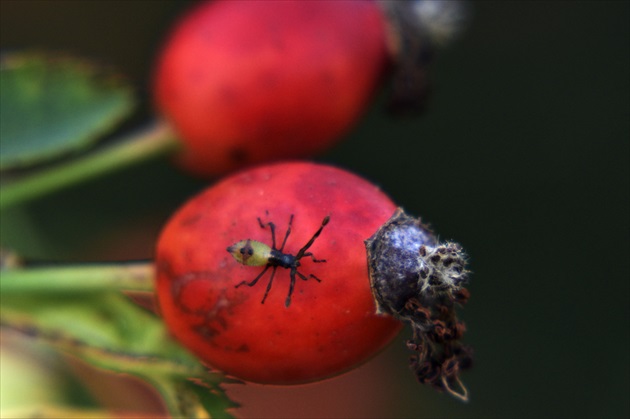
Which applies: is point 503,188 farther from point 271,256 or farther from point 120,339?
point 271,256

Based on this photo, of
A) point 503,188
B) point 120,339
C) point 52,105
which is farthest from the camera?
point 503,188

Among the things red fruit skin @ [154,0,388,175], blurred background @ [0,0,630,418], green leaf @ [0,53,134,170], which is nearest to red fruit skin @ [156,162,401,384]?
red fruit skin @ [154,0,388,175]

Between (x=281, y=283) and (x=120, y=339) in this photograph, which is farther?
(x=120, y=339)

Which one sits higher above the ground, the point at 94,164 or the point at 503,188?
the point at 503,188

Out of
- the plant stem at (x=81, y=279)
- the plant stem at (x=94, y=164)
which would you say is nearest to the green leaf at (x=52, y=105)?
the plant stem at (x=94, y=164)

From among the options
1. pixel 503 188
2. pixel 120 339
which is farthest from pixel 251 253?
pixel 503 188

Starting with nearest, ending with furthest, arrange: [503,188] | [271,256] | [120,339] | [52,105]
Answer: [271,256], [120,339], [52,105], [503,188]

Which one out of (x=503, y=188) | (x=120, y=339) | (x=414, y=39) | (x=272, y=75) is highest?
(x=503, y=188)
